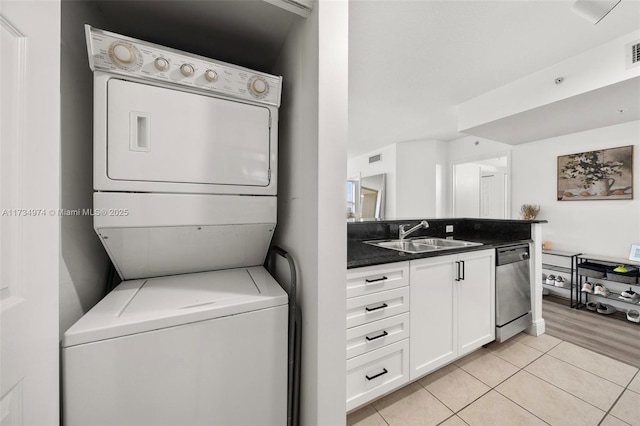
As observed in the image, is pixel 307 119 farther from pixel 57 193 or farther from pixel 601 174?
pixel 601 174

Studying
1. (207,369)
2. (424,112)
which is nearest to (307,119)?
(207,369)

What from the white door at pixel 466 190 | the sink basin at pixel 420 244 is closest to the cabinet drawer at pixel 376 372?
the sink basin at pixel 420 244

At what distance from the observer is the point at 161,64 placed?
853 millimetres

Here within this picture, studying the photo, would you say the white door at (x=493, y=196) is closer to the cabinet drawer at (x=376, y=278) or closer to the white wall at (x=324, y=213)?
the cabinet drawer at (x=376, y=278)

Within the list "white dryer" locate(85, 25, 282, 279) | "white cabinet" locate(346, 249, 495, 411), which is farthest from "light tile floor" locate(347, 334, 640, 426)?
"white dryer" locate(85, 25, 282, 279)

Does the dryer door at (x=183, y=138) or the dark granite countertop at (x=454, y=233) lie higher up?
the dryer door at (x=183, y=138)

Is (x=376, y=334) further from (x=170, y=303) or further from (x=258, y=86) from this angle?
(x=258, y=86)

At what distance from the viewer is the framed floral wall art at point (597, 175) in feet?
9.66

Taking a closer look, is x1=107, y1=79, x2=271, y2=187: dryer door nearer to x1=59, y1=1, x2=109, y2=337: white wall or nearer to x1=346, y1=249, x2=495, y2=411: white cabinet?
x1=59, y1=1, x2=109, y2=337: white wall

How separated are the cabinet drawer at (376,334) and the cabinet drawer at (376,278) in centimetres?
20

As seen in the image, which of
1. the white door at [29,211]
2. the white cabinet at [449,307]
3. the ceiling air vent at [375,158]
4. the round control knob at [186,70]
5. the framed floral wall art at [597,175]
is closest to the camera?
the white door at [29,211]

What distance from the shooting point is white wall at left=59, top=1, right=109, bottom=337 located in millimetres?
803

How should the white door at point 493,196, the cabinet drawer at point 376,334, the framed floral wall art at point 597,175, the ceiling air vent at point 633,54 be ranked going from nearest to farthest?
the cabinet drawer at point 376,334, the ceiling air vent at point 633,54, the framed floral wall art at point 597,175, the white door at point 493,196

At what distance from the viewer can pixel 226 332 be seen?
818 millimetres
